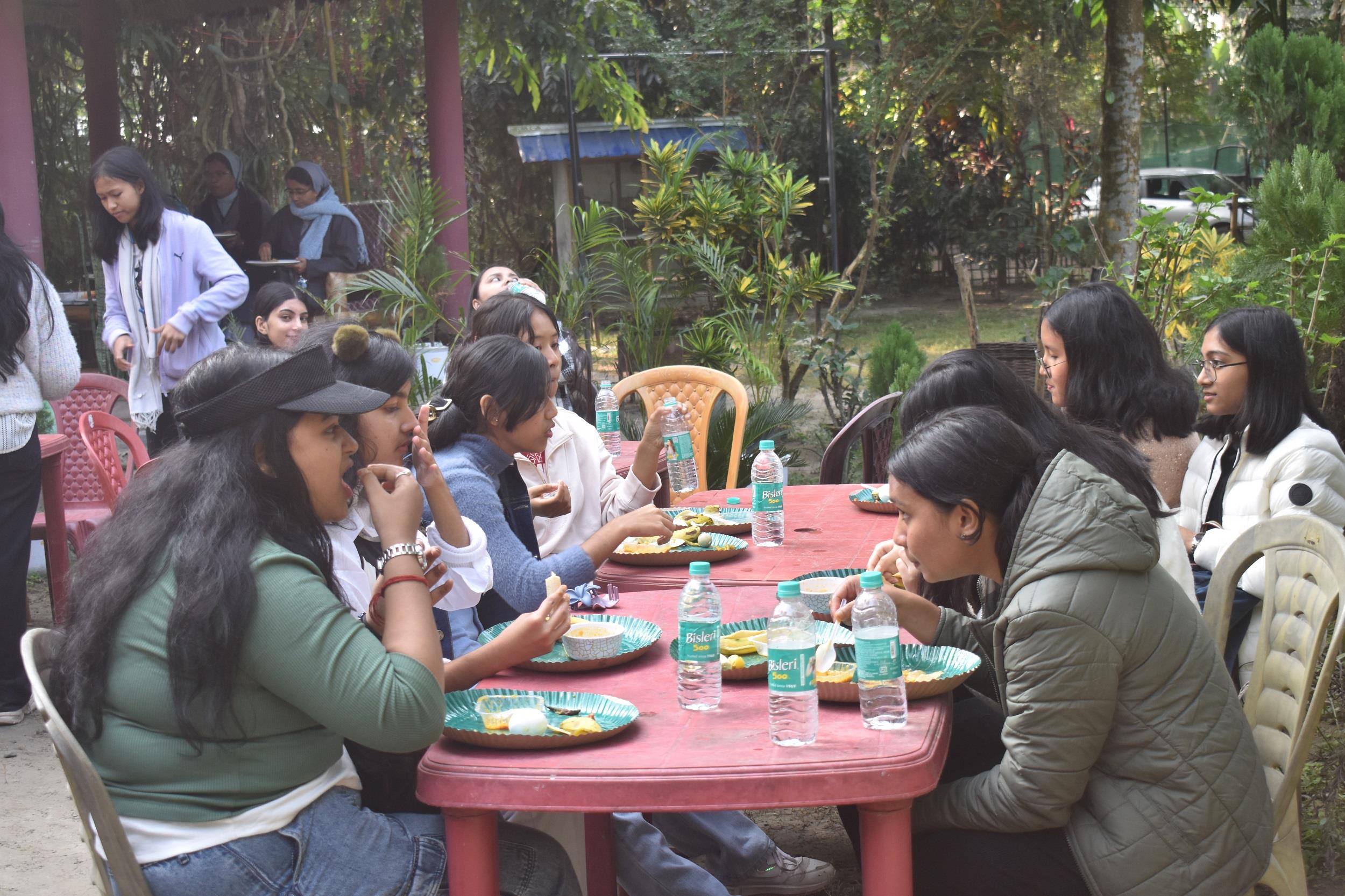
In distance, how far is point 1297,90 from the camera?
5496 millimetres

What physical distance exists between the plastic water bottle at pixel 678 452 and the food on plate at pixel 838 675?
1471 mm

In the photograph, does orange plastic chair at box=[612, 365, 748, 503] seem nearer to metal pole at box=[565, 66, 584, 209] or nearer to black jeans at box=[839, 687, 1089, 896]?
black jeans at box=[839, 687, 1089, 896]

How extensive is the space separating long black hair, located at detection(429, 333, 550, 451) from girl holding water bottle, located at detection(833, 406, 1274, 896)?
3.87 ft

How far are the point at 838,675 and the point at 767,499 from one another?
1.16 metres

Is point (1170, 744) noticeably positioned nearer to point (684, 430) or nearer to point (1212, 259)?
point (684, 430)

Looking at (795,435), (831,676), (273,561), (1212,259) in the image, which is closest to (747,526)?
(831,676)

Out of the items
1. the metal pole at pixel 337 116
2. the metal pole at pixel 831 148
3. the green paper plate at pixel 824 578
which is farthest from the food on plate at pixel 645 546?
the metal pole at pixel 337 116

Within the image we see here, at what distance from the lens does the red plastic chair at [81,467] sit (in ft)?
17.4

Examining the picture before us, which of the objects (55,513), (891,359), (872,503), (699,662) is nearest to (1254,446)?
(872,503)

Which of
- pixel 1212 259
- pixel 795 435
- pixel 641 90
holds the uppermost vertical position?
pixel 641 90

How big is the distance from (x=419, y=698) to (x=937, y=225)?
17.4m

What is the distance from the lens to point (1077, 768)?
2059 millimetres

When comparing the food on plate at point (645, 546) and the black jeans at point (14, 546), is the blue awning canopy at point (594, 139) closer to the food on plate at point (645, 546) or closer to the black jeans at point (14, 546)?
the black jeans at point (14, 546)

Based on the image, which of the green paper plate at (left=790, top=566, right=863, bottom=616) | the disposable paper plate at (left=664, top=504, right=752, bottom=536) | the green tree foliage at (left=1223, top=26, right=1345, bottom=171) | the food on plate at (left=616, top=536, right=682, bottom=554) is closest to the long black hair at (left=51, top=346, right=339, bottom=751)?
the green paper plate at (left=790, top=566, right=863, bottom=616)
